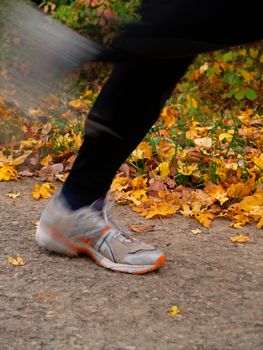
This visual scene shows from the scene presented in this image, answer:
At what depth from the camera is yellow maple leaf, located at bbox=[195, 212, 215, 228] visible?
2.96 meters

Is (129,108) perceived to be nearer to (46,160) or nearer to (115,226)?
(115,226)

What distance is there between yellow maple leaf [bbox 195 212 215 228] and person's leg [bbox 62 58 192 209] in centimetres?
71

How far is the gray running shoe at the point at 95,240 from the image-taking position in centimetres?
237

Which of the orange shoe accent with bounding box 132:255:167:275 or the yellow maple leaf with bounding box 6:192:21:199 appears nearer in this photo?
the orange shoe accent with bounding box 132:255:167:275

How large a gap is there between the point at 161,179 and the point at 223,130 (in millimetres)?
912

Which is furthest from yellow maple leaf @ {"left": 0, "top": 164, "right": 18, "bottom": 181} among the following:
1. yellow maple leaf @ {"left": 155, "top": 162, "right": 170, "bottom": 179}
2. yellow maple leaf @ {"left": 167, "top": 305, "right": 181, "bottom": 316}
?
yellow maple leaf @ {"left": 167, "top": 305, "right": 181, "bottom": 316}

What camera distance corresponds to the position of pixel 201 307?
7.09 feet

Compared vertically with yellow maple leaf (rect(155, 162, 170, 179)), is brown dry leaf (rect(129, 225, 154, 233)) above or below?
below

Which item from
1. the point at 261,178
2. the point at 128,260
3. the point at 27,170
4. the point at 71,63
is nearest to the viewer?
the point at 71,63

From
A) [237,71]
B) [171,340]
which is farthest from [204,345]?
[237,71]

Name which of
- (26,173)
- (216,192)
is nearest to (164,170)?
(216,192)

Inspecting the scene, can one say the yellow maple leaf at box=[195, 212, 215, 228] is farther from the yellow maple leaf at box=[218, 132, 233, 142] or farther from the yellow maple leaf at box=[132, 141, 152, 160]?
the yellow maple leaf at box=[218, 132, 233, 142]

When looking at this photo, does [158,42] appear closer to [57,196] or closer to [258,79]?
[57,196]

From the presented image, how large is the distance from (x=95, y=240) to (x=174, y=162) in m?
1.21
